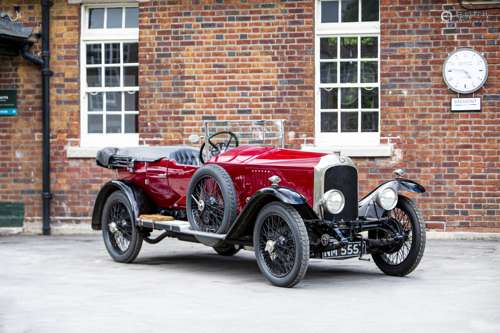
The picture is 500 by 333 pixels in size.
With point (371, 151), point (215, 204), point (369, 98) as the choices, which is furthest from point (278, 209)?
point (369, 98)

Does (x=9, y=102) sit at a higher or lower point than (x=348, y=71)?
lower

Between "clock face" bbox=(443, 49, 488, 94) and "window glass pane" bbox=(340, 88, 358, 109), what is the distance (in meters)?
1.25

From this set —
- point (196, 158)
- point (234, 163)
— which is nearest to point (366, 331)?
point (234, 163)

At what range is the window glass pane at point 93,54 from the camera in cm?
1363

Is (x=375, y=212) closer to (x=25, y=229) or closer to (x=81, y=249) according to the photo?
(x=81, y=249)

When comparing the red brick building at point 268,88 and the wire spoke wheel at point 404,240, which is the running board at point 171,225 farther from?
the red brick building at point 268,88

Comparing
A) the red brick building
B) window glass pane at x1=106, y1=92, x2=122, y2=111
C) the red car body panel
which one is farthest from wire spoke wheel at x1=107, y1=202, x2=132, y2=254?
window glass pane at x1=106, y1=92, x2=122, y2=111

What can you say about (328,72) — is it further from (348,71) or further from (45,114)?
(45,114)

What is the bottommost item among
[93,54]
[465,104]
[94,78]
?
[465,104]

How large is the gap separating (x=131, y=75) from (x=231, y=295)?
6.73 m

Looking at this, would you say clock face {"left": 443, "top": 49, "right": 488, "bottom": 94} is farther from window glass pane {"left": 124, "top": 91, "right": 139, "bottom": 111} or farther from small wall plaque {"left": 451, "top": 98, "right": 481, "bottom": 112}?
window glass pane {"left": 124, "top": 91, "right": 139, "bottom": 111}

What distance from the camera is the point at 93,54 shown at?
13656 millimetres

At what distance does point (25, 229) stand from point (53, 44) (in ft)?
9.04

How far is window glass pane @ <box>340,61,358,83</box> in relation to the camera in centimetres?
1288
